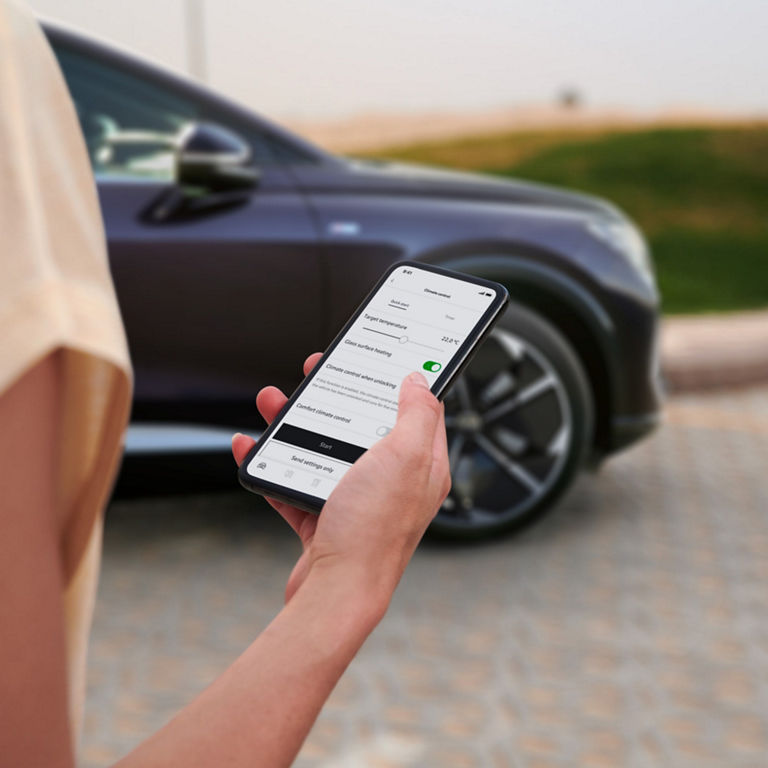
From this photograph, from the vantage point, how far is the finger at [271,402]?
3.63 feet

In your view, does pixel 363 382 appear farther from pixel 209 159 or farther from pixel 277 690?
pixel 209 159

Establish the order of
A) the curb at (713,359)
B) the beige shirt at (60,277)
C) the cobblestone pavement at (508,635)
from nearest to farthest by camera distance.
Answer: the beige shirt at (60,277), the cobblestone pavement at (508,635), the curb at (713,359)

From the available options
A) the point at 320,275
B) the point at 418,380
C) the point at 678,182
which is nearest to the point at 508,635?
the point at 320,275

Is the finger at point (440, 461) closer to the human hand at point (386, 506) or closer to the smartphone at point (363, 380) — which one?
the human hand at point (386, 506)

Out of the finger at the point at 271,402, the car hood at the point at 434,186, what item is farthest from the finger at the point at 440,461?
the car hood at the point at 434,186

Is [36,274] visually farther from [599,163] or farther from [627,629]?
[599,163]

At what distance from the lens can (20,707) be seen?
658mm

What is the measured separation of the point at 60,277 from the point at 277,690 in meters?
0.29

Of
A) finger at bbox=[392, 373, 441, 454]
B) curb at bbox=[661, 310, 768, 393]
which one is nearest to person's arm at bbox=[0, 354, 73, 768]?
finger at bbox=[392, 373, 441, 454]

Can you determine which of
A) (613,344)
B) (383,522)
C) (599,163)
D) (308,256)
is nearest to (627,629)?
(613,344)

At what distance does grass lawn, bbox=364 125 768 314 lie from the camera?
505 inches

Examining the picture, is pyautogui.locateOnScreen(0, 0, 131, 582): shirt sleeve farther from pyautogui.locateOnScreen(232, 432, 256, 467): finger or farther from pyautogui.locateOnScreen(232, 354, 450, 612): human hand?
pyautogui.locateOnScreen(232, 432, 256, 467): finger

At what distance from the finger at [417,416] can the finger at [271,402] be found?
0.71ft

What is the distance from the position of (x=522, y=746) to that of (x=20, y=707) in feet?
6.72
